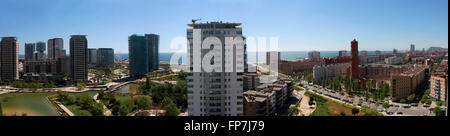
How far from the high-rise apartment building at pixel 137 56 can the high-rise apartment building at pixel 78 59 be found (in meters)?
2.72

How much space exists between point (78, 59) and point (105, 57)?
15.4 feet

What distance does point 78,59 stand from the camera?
11383mm

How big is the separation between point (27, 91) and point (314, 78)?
11.2 meters

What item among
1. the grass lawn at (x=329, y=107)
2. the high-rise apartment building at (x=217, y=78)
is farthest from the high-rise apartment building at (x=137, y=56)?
the high-rise apartment building at (x=217, y=78)

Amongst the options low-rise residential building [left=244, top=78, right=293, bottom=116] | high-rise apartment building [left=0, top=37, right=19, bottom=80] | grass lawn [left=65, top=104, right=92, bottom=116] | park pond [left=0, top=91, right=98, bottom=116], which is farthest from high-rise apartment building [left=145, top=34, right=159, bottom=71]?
low-rise residential building [left=244, top=78, right=293, bottom=116]

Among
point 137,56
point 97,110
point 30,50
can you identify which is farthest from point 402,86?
point 30,50

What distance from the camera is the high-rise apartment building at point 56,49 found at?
1248 centimetres

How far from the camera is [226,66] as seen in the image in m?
4.07

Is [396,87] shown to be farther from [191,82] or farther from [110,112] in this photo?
[110,112]

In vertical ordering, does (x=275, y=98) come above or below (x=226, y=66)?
below

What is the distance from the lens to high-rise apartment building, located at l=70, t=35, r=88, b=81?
37.1ft

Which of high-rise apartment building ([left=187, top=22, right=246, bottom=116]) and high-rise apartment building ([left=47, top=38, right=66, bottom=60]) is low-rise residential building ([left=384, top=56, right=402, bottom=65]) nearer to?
high-rise apartment building ([left=187, top=22, right=246, bottom=116])
